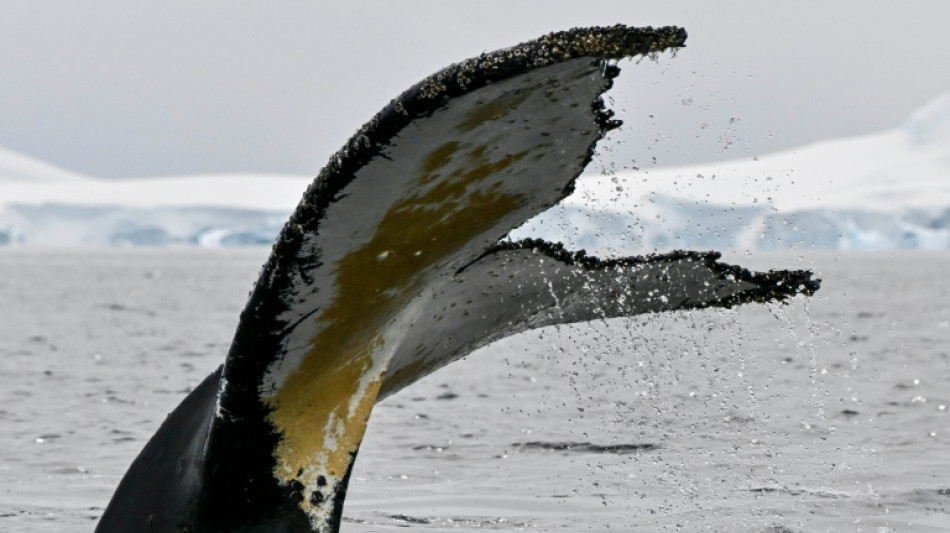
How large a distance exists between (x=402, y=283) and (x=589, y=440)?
6.64m

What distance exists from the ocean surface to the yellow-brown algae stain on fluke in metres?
1.17

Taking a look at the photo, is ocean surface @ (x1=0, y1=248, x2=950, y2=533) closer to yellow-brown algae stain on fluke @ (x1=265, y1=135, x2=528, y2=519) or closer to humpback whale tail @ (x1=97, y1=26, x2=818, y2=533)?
humpback whale tail @ (x1=97, y1=26, x2=818, y2=533)

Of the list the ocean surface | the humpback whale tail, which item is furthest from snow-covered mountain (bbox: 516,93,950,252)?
the humpback whale tail

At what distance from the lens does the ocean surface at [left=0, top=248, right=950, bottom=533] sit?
605cm

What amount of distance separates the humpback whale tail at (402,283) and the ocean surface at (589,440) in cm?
65

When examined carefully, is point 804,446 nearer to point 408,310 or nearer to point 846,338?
point 408,310

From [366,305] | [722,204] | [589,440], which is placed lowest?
[366,305]

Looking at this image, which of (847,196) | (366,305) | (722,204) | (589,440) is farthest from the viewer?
(847,196)

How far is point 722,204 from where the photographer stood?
9712 cm

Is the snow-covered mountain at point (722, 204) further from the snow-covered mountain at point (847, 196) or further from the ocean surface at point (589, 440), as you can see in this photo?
the ocean surface at point (589, 440)

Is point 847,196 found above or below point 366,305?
above

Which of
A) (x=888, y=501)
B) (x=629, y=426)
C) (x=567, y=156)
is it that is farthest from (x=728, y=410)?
(x=567, y=156)

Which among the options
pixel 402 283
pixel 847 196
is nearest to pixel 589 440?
pixel 402 283

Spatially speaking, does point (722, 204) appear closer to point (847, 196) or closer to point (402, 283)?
point (847, 196)
